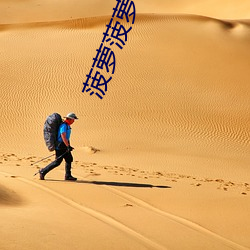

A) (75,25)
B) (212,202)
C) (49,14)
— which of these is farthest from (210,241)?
(49,14)

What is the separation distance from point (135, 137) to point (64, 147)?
6895mm

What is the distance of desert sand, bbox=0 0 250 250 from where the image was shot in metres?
6.04

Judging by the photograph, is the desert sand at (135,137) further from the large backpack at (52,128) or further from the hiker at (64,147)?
the large backpack at (52,128)

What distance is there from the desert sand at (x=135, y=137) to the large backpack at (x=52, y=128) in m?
0.64

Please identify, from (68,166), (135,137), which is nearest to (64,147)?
(68,166)

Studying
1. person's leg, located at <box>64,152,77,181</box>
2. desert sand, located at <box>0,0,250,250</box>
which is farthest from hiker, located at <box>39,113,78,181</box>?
desert sand, located at <box>0,0,250,250</box>

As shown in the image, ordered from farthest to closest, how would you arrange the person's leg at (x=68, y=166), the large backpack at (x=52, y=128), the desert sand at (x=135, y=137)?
1. the person's leg at (x=68, y=166)
2. the large backpack at (x=52, y=128)
3. the desert sand at (x=135, y=137)

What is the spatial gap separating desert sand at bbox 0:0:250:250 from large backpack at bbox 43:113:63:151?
642 millimetres

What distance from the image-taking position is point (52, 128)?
879 cm

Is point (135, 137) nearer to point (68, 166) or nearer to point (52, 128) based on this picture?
point (68, 166)

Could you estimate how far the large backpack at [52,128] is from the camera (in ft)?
28.7

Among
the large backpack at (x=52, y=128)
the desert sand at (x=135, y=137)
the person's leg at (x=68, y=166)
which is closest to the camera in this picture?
the desert sand at (x=135, y=137)

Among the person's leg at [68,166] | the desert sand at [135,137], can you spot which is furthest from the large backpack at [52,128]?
the desert sand at [135,137]

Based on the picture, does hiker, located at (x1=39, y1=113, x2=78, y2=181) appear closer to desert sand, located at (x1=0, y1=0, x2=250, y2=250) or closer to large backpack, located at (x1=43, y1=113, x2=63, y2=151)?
large backpack, located at (x1=43, y1=113, x2=63, y2=151)
